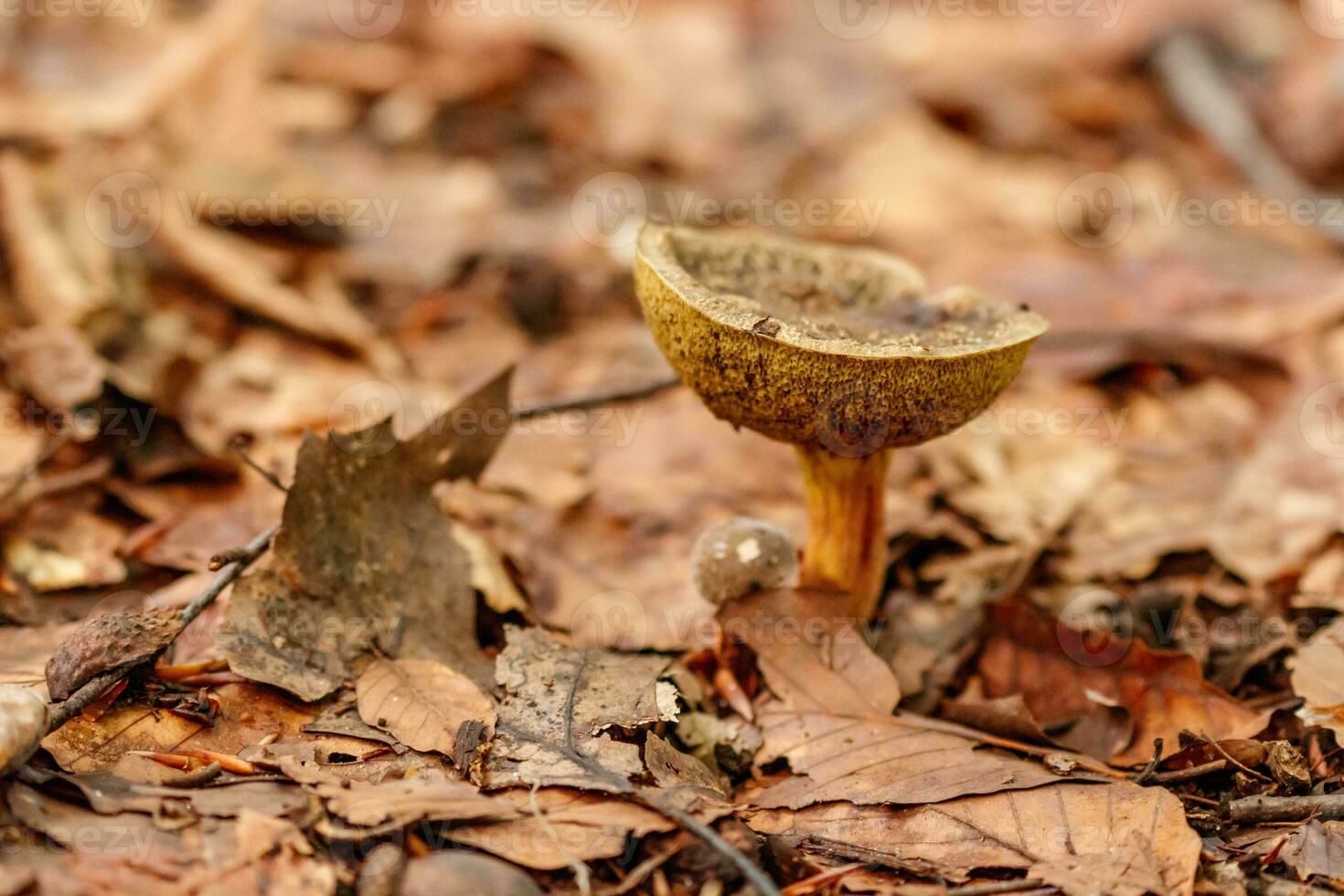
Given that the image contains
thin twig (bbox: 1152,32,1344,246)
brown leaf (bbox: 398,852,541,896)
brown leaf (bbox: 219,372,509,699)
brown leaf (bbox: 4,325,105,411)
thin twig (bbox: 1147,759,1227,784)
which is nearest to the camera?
brown leaf (bbox: 398,852,541,896)

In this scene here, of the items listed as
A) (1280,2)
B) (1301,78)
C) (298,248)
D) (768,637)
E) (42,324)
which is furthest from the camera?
(1280,2)

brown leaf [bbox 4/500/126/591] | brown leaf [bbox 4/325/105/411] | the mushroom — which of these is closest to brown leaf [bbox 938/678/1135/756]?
the mushroom

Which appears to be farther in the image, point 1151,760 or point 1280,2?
point 1280,2

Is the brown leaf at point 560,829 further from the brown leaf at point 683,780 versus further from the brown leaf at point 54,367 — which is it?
the brown leaf at point 54,367

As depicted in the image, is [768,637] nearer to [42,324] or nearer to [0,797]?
[0,797]

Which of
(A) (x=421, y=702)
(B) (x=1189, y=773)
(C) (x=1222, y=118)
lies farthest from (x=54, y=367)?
(C) (x=1222, y=118)

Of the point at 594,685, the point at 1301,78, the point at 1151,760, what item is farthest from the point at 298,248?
the point at 1301,78

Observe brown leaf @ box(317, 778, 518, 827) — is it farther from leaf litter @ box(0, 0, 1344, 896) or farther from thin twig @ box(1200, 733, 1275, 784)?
thin twig @ box(1200, 733, 1275, 784)
